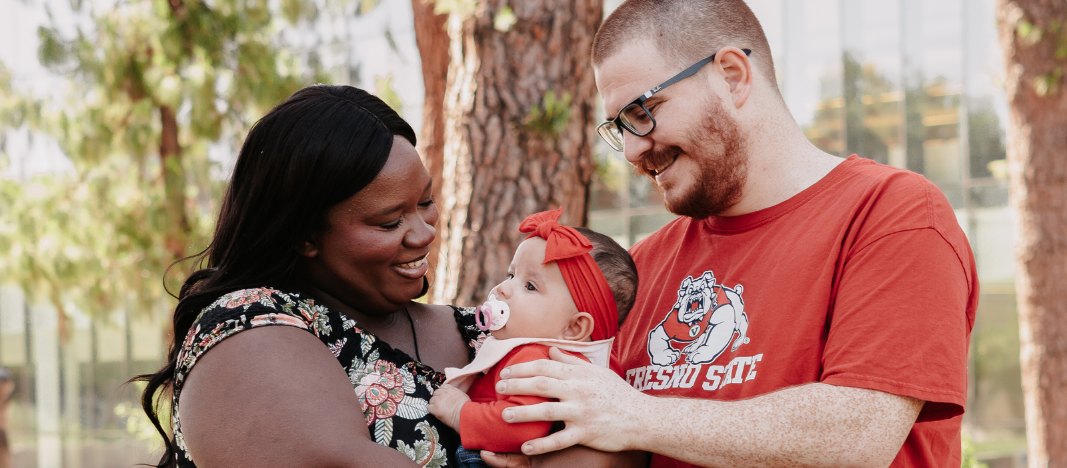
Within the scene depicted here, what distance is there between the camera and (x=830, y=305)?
2.05m

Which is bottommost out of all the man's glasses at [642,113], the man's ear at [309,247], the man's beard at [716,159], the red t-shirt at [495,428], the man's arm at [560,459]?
the man's arm at [560,459]

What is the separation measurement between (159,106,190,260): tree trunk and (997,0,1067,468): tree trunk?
688 cm

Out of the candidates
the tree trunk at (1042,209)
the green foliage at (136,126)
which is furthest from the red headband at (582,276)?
the green foliage at (136,126)

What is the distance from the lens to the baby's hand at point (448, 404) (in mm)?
2100

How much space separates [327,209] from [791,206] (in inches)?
48.1

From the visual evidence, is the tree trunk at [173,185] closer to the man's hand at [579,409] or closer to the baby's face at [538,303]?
the baby's face at [538,303]

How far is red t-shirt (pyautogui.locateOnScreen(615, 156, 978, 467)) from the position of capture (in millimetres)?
1869

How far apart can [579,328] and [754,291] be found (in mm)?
477

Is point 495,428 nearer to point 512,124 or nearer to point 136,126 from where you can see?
point 512,124

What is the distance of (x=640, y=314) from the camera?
2.52m

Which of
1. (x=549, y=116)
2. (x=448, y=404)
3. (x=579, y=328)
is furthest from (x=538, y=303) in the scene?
(x=549, y=116)

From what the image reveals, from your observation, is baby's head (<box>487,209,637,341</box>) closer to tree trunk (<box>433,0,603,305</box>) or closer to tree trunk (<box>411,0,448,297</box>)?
tree trunk (<box>433,0,603,305</box>)

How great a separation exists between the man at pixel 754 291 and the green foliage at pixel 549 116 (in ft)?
5.09

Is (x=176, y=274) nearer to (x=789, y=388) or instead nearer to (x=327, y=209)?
(x=327, y=209)
